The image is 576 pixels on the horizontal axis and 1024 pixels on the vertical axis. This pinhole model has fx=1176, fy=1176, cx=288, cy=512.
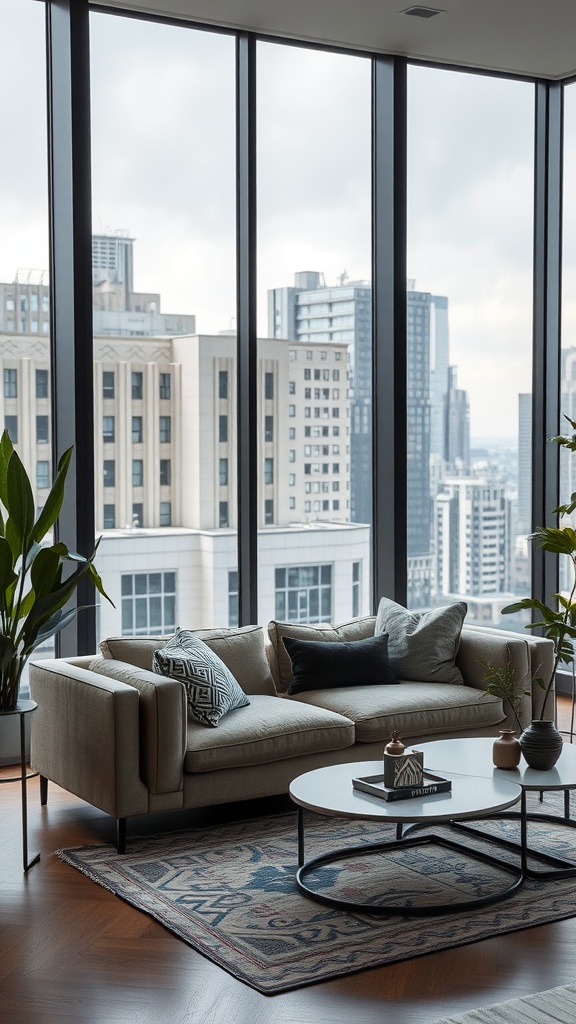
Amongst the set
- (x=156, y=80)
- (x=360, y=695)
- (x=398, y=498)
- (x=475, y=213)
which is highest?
(x=156, y=80)

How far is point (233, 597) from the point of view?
5965 millimetres

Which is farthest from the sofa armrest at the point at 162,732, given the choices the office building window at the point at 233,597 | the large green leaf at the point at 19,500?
the office building window at the point at 233,597

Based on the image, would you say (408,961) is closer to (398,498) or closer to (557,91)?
(398,498)

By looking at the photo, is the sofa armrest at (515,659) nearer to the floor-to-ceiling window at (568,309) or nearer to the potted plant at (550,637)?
the potted plant at (550,637)

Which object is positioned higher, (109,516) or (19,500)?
(19,500)

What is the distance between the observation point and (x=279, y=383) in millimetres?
6070

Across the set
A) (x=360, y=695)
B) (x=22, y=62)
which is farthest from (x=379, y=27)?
(x=360, y=695)

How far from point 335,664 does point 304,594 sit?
3.23ft

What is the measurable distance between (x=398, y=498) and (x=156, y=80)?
7.99 feet

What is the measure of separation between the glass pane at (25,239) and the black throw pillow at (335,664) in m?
1.26

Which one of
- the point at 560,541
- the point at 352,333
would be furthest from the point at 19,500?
the point at 352,333

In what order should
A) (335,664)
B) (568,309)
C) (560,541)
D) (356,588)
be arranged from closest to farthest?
(560,541)
(335,664)
(356,588)
(568,309)

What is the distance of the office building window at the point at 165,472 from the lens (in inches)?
227

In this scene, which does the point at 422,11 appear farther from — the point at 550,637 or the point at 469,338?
the point at 550,637
